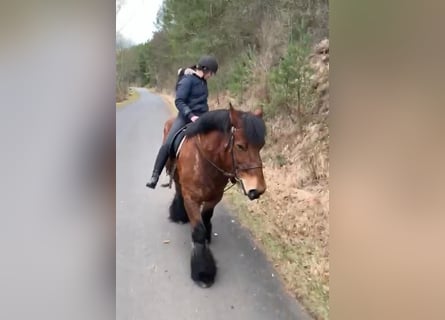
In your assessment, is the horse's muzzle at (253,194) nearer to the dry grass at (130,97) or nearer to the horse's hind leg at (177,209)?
the horse's hind leg at (177,209)

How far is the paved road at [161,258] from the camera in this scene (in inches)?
43.9

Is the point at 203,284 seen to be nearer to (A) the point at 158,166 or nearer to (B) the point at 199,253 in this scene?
(B) the point at 199,253

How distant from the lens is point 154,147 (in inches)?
46.2

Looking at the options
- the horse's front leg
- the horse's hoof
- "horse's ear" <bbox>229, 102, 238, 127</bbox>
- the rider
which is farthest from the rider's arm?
the horse's hoof

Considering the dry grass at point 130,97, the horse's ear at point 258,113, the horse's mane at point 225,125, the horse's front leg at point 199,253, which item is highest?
the dry grass at point 130,97

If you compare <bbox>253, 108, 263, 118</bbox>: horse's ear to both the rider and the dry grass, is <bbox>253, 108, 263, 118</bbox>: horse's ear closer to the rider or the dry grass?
the rider

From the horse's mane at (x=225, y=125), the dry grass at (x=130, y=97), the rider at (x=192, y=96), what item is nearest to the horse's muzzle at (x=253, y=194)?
the horse's mane at (x=225, y=125)

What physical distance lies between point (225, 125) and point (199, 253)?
31 centimetres

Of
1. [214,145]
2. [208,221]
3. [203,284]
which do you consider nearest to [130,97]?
[214,145]

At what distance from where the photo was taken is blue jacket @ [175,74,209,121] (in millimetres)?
1150
